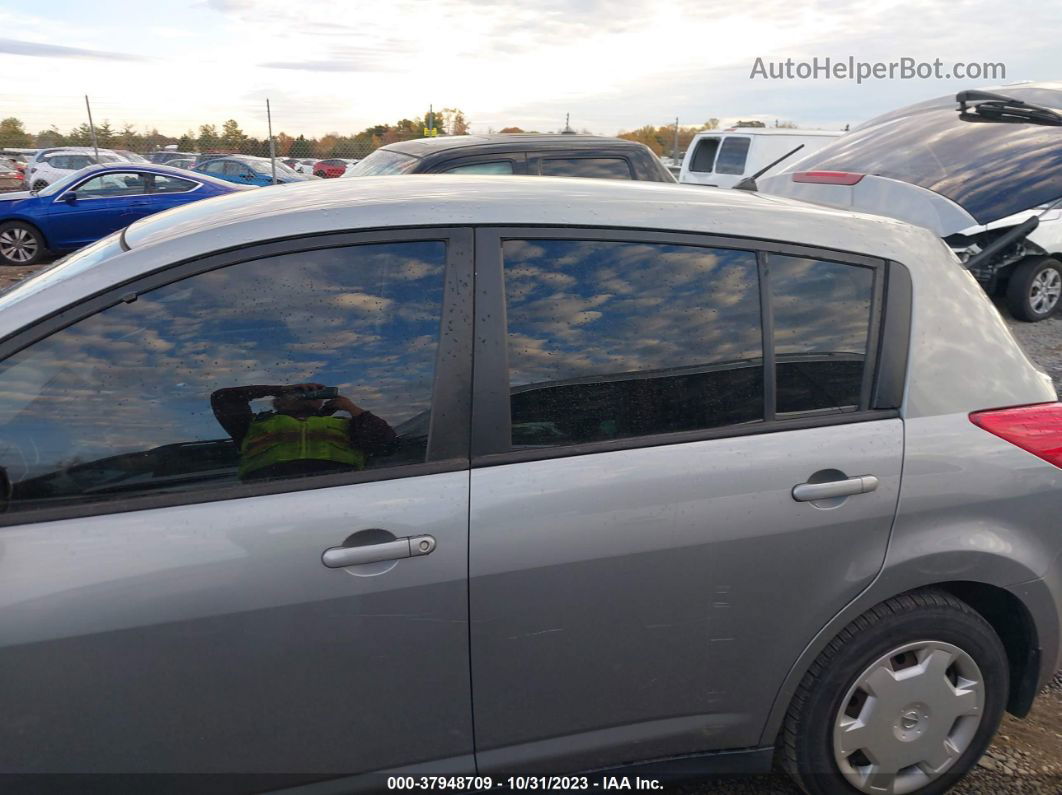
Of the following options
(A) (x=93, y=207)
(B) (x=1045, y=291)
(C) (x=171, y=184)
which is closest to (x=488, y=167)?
(B) (x=1045, y=291)

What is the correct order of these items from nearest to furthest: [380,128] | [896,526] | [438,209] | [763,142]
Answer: [438,209] < [896,526] < [763,142] < [380,128]

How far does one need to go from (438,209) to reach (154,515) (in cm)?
94

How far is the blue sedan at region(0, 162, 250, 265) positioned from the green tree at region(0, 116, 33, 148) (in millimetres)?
19144

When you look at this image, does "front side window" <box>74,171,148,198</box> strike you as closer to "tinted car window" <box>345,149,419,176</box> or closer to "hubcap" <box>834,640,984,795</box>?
"tinted car window" <box>345,149,419,176</box>

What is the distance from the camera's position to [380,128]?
23719 millimetres

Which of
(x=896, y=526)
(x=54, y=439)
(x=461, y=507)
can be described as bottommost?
(x=896, y=526)

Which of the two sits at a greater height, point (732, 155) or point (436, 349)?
point (732, 155)

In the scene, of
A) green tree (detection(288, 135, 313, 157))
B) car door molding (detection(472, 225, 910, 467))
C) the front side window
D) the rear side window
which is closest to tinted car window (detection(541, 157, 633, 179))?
car door molding (detection(472, 225, 910, 467))

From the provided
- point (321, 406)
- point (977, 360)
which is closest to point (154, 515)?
point (321, 406)

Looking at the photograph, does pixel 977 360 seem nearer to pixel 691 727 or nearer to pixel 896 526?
pixel 896 526

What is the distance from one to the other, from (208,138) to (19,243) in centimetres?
1064

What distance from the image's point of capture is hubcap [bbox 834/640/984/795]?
7.33 ft

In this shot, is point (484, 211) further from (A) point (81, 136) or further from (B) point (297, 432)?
(A) point (81, 136)

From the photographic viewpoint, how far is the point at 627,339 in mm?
2045
